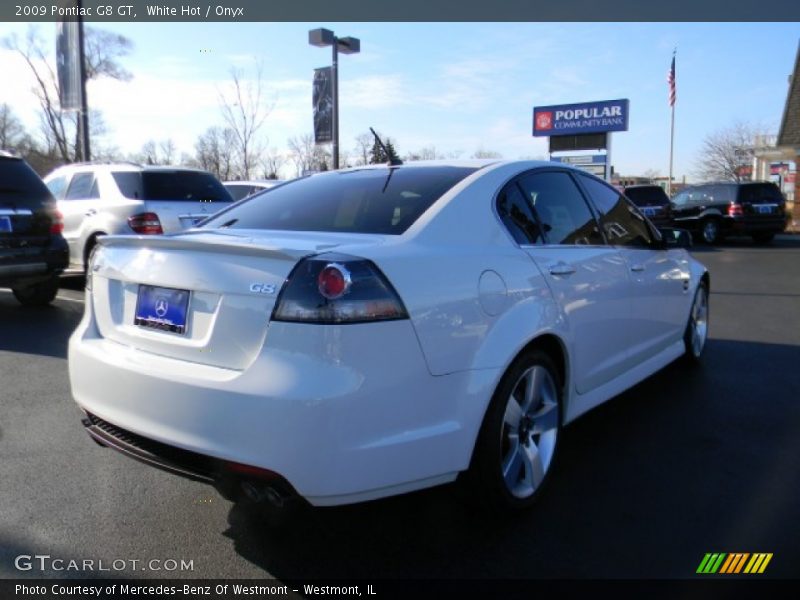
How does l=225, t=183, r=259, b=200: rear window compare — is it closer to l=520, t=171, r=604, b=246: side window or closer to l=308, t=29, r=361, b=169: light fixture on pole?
l=308, t=29, r=361, b=169: light fixture on pole

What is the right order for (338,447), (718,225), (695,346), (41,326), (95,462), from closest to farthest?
1. (338,447)
2. (95,462)
3. (695,346)
4. (41,326)
5. (718,225)

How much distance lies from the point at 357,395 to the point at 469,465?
72 centimetres

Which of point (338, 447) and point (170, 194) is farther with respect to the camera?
point (170, 194)

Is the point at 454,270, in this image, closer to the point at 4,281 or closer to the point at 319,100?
the point at 4,281

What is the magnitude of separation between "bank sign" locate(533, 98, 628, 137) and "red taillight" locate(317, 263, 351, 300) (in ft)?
93.7

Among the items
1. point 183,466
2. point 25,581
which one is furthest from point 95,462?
point 183,466

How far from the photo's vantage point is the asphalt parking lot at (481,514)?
2629mm

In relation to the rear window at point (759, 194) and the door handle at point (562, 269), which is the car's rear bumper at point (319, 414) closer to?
the door handle at point (562, 269)

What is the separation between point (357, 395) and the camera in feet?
7.34

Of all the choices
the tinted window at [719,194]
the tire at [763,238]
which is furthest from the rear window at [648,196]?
the tire at [763,238]

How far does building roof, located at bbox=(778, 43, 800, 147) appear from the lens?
24828mm

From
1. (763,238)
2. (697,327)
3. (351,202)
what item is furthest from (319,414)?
(763,238)

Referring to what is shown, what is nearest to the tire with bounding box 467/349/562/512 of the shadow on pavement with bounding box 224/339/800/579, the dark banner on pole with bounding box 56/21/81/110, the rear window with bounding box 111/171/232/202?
the shadow on pavement with bounding box 224/339/800/579

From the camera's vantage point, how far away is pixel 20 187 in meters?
7.25
